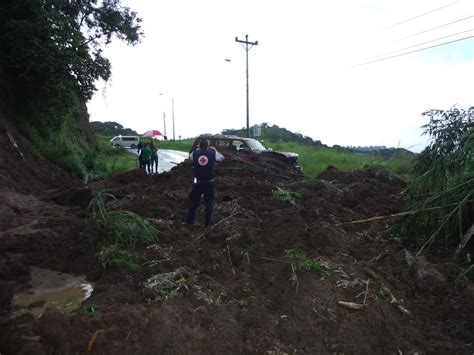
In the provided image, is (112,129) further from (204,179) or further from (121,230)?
(121,230)

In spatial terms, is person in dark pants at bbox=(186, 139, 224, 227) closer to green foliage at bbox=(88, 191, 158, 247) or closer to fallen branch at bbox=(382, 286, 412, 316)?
green foliage at bbox=(88, 191, 158, 247)

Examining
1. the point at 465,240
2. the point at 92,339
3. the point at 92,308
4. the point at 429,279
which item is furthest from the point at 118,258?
the point at 465,240

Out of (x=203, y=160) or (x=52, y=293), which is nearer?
(x=52, y=293)

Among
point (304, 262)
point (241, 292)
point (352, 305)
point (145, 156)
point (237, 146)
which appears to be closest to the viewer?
point (352, 305)

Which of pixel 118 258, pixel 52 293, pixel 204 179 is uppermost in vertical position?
pixel 204 179

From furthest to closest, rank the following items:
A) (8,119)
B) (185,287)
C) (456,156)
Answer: (8,119) → (456,156) → (185,287)

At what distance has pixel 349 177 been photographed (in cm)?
1579

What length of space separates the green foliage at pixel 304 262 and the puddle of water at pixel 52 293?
233 cm

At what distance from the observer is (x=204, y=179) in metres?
8.59

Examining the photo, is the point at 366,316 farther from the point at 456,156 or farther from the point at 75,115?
the point at 75,115

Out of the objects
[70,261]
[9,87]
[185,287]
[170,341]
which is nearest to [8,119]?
[9,87]

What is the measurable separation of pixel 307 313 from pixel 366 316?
549mm

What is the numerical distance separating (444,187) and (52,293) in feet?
18.3

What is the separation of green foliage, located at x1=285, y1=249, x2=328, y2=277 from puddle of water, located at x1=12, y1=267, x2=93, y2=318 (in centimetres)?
233
